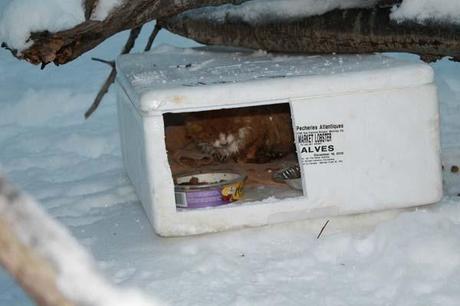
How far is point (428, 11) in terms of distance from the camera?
9.27ft

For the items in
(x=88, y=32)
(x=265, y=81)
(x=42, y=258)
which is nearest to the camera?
(x=42, y=258)

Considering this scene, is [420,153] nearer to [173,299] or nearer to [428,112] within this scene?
[428,112]

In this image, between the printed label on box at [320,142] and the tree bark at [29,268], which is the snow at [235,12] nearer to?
the printed label on box at [320,142]

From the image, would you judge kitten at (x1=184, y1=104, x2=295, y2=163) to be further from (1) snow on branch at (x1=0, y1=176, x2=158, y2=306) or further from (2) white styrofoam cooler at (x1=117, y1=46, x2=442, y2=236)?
(1) snow on branch at (x1=0, y1=176, x2=158, y2=306)

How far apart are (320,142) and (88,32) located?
80cm

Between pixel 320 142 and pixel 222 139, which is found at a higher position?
pixel 320 142

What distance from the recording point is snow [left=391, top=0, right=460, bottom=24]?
9.11ft

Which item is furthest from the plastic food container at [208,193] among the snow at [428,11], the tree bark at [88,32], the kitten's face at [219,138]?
the snow at [428,11]

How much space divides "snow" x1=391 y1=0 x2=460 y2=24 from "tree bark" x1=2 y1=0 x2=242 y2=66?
0.69 meters

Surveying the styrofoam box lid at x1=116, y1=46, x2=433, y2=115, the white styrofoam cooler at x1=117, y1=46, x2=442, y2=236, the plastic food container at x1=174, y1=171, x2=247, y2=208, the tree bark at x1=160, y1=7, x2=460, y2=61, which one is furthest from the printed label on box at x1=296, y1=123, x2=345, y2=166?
the tree bark at x1=160, y1=7, x2=460, y2=61

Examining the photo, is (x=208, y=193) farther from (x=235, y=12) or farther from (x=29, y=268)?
(x=29, y=268)

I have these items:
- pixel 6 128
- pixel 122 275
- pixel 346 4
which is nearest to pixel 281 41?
pixel 346 4

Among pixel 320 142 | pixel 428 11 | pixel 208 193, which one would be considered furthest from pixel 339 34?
pixel 208 193

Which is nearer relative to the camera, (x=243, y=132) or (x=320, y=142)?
(x=320, y=142)
